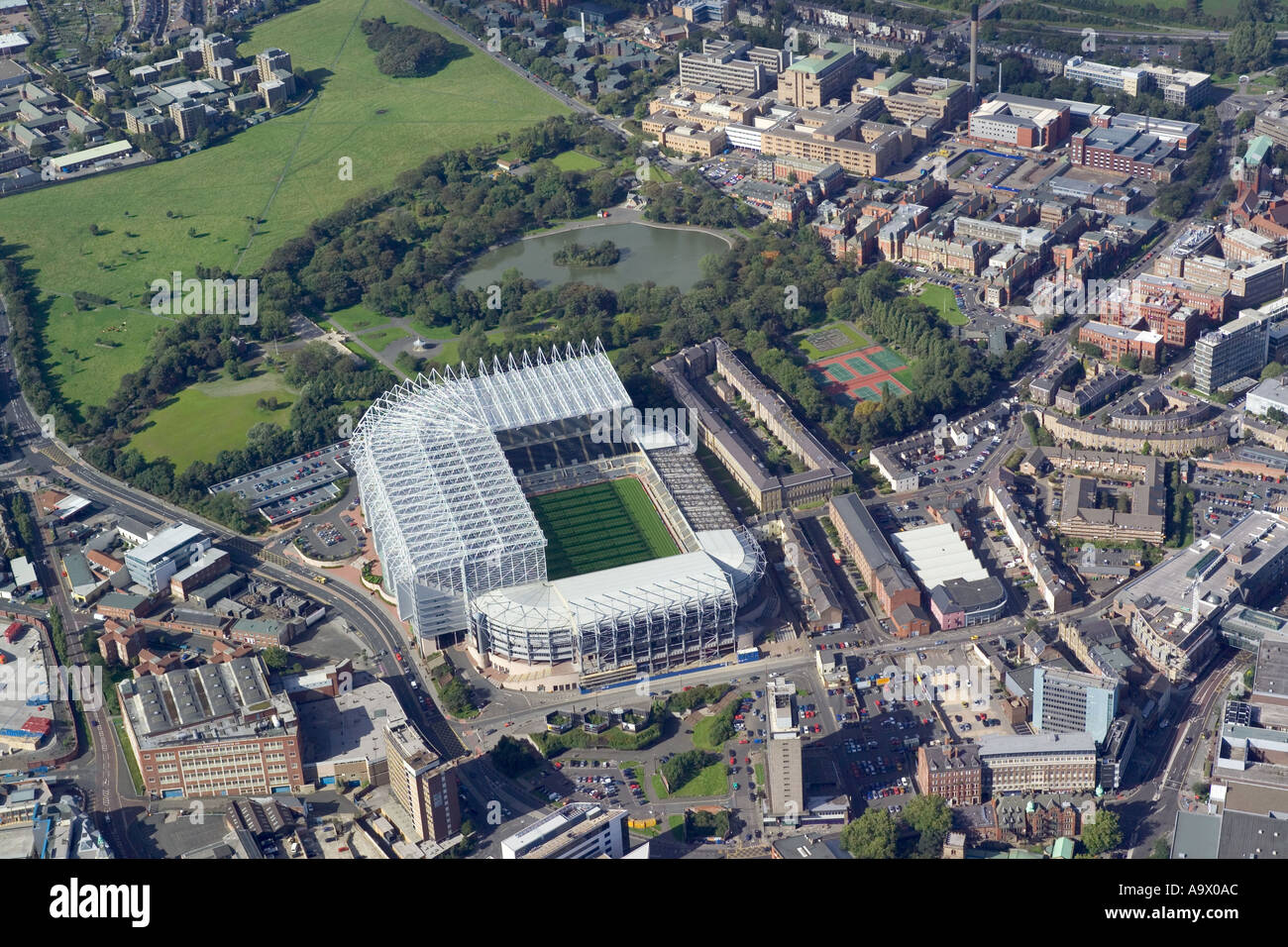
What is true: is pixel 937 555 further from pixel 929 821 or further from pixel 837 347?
pixel 837 347

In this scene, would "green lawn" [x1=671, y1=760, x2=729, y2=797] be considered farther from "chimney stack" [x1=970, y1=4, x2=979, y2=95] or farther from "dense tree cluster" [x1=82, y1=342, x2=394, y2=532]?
"chimney stack" [x1=970, y1=4, x2=979, y2=95]

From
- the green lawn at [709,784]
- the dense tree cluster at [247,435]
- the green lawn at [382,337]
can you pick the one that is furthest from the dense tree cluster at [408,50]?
the green lawn at [709,784]

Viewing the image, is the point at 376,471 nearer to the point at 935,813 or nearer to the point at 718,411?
the point at 718,411

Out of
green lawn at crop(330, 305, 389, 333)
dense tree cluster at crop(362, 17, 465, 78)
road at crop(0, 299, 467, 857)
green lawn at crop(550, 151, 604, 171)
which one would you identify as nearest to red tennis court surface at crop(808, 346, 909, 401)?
green lawn at crop(330, 305, 389, 333)

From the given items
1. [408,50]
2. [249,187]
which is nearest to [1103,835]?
[249,187]
